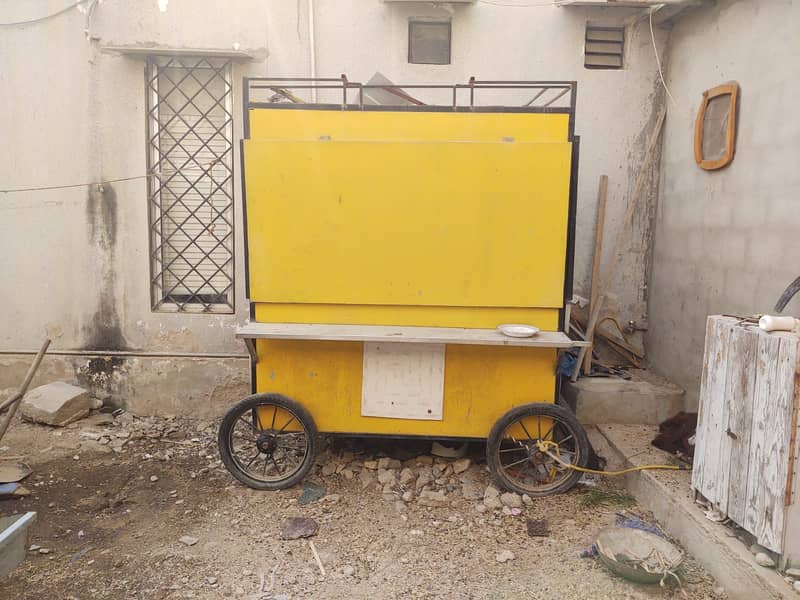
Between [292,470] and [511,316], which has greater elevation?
[511,316]

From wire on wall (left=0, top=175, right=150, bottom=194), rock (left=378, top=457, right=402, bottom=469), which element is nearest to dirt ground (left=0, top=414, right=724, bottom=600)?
rock (left=378, top=457, right=402, bottom=469)

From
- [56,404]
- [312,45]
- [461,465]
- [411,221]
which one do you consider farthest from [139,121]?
[461,465]

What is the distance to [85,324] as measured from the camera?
5602 millimetres

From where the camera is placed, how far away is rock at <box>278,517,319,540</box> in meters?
3.45

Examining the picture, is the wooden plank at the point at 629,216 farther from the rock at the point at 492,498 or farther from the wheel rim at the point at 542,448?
the rock at the point at 492,498

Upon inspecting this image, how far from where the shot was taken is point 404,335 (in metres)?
3.62

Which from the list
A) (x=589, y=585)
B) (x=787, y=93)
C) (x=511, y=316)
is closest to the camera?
(x=589, y=585)

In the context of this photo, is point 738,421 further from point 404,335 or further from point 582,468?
point 404,335

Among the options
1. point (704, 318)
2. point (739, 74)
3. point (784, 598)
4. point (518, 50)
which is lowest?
point (784, 598)

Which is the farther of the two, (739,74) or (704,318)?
(704,318)

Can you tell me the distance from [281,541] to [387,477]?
0.99 metres

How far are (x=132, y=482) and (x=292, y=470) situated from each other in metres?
1.32

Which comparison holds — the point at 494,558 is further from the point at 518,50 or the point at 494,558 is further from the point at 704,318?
the point at 518,50

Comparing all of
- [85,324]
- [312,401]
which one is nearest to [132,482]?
[312,401]
